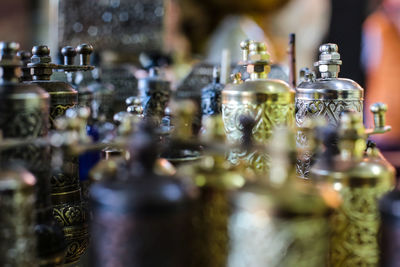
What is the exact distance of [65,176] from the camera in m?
0.86

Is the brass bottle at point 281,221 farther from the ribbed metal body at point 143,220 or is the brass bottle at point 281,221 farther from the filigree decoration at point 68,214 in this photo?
the filigree decoration at point 68,214

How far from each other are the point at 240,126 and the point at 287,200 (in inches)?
10.5

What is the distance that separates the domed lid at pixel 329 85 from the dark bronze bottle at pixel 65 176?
0.43 meters

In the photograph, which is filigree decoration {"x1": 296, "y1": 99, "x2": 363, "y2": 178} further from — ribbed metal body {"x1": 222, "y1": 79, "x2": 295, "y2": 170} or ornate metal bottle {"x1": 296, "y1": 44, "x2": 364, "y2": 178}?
ribbed metal body {"x1": 222, "y1": 79, "x2": 295, "y2": 170}

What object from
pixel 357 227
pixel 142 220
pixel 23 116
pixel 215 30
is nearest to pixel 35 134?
pixel 23 116

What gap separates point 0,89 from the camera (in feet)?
1.96

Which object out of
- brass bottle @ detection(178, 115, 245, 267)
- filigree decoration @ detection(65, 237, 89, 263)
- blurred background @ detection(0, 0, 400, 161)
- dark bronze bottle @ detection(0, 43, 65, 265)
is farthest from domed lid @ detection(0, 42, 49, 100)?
blurred background @ detection(0, 0, 400, 161)

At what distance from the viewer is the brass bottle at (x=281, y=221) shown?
49 cm

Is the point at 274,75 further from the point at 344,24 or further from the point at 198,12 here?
the point at 198,12

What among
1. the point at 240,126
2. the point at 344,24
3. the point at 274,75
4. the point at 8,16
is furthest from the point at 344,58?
the point at 8,16

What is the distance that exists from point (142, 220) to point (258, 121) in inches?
11.8

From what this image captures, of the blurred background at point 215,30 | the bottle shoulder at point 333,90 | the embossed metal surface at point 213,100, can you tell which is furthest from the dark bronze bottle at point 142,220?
the blurred background at point 215,30

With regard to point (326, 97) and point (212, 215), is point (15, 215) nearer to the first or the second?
point (212, 215)

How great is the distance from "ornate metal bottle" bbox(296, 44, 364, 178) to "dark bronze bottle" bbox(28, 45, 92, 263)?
16.7 inches
